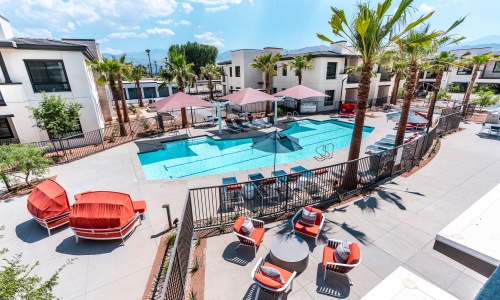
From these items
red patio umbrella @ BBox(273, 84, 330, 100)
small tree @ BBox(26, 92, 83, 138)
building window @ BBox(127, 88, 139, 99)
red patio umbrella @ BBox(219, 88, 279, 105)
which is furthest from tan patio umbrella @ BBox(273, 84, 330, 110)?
building window @ BBox(127, 88, 139, 99)

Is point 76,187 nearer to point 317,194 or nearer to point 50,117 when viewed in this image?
point 50,117

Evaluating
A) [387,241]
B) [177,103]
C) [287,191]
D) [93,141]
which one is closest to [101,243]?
[287,191]

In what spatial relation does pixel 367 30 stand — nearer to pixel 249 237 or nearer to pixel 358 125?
pixel 358 125

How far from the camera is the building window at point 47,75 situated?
47.7 ft

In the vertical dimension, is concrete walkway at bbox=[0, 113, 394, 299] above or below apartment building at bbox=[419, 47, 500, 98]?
below

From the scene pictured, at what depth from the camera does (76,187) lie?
1084cm

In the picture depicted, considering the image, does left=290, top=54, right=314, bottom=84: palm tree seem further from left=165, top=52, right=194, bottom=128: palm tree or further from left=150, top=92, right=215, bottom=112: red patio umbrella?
left=150, top=92, right=215, bottom=112: red patio umbrella

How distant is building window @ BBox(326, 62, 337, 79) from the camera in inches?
1110

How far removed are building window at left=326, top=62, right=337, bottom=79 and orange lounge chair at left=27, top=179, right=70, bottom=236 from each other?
93.3 feet

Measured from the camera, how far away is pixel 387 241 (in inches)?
275

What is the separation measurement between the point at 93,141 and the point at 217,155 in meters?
9.55

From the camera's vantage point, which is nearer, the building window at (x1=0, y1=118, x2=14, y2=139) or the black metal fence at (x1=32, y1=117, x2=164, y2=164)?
the black metal fence at (x1=32, y1=117, x2=164, y2=164)

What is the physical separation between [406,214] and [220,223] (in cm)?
683

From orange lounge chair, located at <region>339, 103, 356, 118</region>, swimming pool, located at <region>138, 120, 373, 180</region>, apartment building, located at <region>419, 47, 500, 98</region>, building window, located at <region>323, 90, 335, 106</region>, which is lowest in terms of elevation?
swimming pool, located at <region>138, 120, 373, 180</region>
